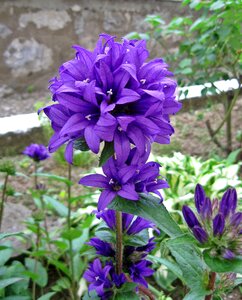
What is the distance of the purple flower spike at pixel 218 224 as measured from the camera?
0.74 metres

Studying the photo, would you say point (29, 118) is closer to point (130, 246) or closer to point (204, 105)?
point (204, 105)

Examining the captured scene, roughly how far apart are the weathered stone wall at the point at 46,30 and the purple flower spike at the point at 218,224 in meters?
2.58

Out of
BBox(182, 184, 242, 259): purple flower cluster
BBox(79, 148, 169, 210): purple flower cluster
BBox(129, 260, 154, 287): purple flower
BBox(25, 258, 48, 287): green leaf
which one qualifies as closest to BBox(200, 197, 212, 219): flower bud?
BBox(182, 184, 242, 259): purple flower cluster

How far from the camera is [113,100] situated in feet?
2.37

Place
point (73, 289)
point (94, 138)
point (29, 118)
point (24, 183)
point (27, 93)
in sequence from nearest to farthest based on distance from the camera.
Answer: point (94, 138) < point (73, 289) < point (24, 183) < point (29, 118) < point (27, 93)

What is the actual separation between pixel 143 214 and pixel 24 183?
1819 millimetres

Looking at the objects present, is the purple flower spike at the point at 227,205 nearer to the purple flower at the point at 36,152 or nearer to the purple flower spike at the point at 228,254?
the purple flower spike at the point at 228,254

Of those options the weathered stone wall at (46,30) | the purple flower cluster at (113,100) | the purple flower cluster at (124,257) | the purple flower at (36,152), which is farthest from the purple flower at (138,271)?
the weathered stone wall at (46,30)

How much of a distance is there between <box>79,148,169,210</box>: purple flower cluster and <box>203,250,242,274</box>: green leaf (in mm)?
161

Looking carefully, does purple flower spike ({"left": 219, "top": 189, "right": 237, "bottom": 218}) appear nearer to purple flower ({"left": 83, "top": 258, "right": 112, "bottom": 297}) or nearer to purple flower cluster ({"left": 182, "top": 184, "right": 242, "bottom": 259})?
purple flower cluster ({"left": 182, "top": 184, "right": 242, "bottom": 259})

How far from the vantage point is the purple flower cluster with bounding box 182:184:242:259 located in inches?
29.5

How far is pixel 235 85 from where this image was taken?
2.87m

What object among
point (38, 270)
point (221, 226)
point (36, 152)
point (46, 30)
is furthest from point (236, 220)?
point (46, 30)

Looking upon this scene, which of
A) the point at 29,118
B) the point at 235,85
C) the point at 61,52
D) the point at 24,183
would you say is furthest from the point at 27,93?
the point at 235,85
